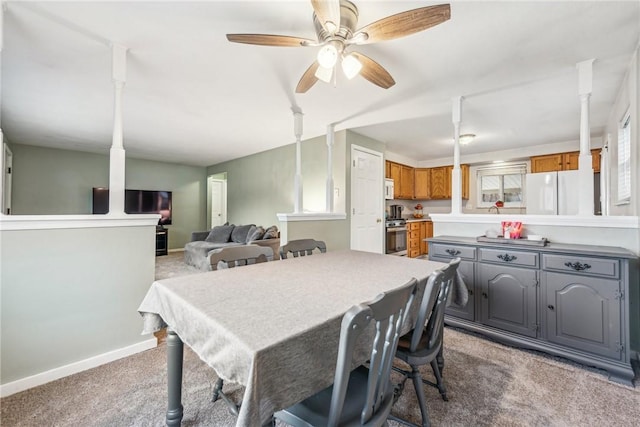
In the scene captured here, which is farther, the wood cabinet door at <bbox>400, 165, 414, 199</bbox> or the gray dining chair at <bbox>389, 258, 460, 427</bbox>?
the wood cabinet door at <bbox>400, 165, 414, 199</bbox>

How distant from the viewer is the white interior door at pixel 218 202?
27.3 feet

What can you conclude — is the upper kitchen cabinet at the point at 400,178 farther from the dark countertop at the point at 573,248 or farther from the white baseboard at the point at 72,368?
the white baseboard at the point at 72,368

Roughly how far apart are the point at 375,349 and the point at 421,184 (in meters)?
6.31

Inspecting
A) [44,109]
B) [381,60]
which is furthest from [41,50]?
[381,60]

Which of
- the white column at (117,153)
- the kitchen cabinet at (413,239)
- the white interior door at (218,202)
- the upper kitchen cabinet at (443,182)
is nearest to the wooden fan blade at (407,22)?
the white column at (117,153)

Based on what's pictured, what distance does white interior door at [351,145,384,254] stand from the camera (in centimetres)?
456

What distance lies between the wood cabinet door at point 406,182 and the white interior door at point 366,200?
1294mm

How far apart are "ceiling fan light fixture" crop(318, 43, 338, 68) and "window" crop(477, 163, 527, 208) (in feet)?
19.3

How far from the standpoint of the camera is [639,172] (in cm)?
209

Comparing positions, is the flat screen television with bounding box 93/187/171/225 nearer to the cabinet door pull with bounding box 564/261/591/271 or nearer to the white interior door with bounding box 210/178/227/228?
the white interior door with bounding box 210/178/227/228

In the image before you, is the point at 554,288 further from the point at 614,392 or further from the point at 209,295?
the point at 209,295

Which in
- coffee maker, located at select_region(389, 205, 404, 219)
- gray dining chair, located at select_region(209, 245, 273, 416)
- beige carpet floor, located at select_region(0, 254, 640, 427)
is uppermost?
coffee maker, located at select_region(389, 205, 404, 219)

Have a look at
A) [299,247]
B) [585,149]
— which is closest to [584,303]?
[585,149]

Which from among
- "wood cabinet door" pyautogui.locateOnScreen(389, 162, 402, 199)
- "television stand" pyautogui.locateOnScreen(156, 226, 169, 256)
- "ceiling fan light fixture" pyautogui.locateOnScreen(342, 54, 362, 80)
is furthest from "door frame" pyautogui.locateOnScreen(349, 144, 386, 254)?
"television stand" pyautogui.locateOnScreen(156, 226, 169, 256)
